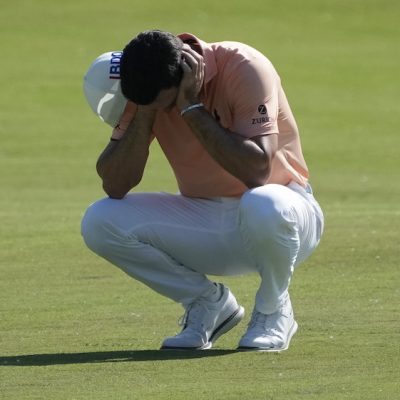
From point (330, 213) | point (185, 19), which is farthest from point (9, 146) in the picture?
point (185, 19)

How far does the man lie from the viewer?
604 cm

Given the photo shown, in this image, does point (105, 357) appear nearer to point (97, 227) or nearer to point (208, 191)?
point (97, 227)

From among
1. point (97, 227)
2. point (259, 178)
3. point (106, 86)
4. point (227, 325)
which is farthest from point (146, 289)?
point (259, 178)

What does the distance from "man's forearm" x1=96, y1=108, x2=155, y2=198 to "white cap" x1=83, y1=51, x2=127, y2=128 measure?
128 millimetres

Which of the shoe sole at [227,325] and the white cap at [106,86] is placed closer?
the white cap at [106,86]

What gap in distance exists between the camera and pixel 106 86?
6395 millimetres

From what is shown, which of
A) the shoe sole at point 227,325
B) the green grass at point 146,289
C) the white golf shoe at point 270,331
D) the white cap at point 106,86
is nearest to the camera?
the green grass at point 146,289

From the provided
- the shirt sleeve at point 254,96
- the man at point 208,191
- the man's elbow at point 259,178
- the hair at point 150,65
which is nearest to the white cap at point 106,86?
the man at point 208,191

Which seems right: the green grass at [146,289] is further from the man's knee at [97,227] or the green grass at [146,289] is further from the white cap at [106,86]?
the white cap at [106,86]

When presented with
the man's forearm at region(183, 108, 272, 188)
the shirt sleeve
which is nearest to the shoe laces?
the man's forearm at region(183, 108, 272, 188)

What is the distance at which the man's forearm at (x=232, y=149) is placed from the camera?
604 centimetres

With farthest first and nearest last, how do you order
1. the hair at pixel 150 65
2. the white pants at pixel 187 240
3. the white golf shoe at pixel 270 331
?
the white pants at pixel 187 240, the white golf shoe at pixel 270 331, the hair at pixel 150 65

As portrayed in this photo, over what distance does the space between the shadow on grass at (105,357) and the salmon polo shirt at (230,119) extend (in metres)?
0.77

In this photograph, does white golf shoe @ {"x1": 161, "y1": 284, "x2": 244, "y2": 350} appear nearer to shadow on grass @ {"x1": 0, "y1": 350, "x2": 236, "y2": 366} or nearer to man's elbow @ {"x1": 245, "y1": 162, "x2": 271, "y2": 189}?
shadow on grass @ {"x1": 0, "y1": 350, "x2": 236, "y2": 366}
